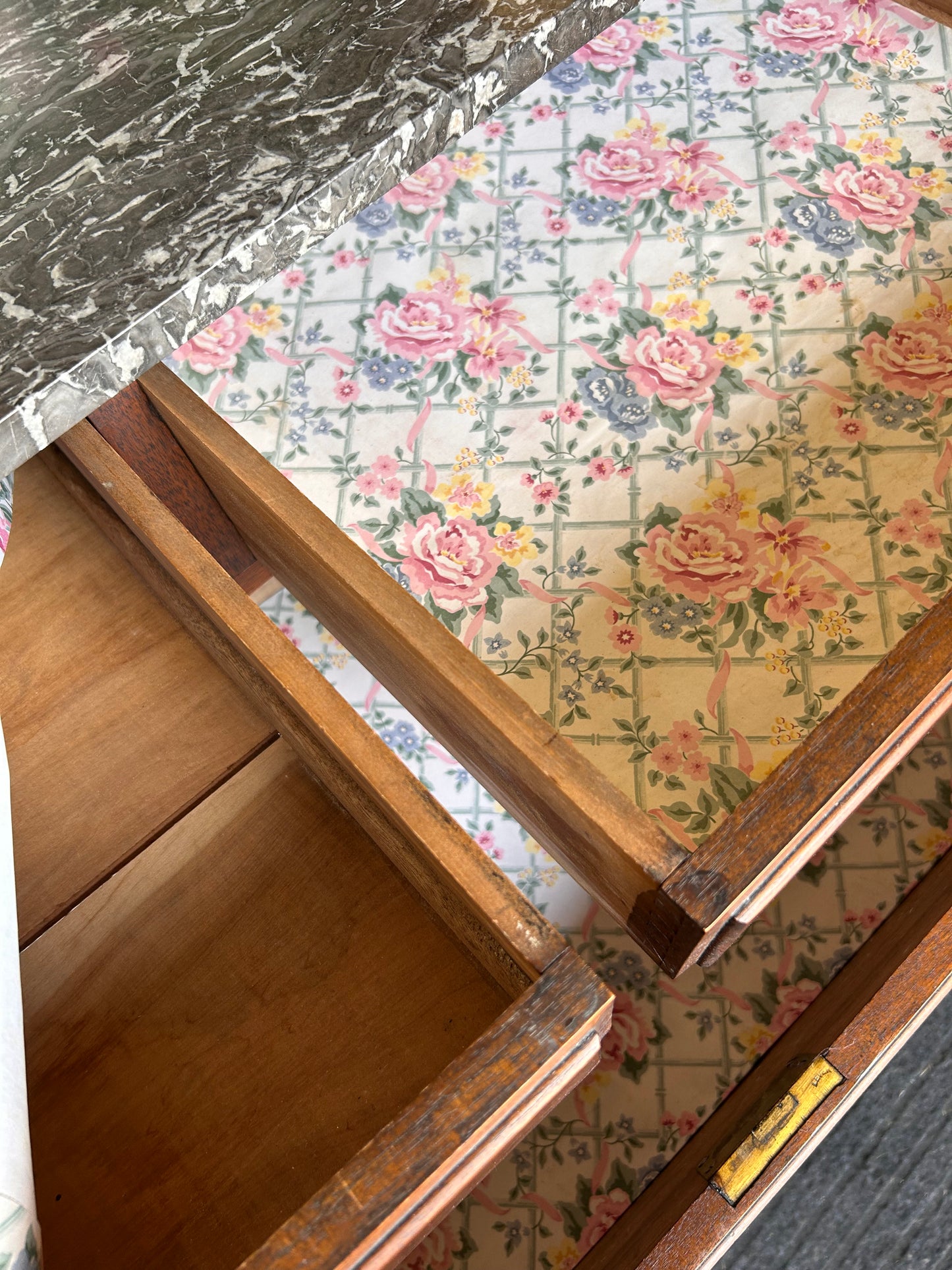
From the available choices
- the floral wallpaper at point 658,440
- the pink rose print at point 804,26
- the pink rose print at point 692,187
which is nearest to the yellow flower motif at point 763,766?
the floral wallpaper at point 658,440

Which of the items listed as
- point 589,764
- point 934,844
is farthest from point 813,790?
point 934,844

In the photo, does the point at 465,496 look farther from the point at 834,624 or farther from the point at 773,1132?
the point at 773,1132

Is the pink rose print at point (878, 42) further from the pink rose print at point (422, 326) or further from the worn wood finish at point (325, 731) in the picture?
the worn wood finish at point (325, 731)

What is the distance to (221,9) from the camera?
2.15 ft

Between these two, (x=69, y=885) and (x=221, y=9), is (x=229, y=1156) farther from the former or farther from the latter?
(x=221, y=9)

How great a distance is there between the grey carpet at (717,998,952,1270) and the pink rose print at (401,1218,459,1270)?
0.26 m

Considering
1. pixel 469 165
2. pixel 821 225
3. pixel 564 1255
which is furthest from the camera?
pixel 469 165

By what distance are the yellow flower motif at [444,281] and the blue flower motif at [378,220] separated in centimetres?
8

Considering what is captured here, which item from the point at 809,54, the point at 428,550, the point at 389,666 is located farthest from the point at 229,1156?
the point at 809,54

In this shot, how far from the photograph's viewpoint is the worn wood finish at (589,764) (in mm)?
556

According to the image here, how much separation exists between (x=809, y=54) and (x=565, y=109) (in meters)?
0.25

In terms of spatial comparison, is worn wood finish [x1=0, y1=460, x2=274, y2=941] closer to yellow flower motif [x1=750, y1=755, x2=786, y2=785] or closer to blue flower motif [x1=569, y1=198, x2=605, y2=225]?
yellow flower motif [x1=750, y1=755, x2=786, y2=785]

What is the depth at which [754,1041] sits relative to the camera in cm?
79

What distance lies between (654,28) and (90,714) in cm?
95
